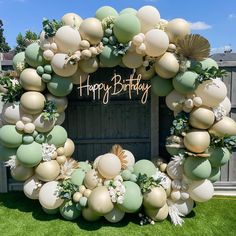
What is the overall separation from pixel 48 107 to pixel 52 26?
3.46ft

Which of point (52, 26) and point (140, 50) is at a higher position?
point (52, 26)

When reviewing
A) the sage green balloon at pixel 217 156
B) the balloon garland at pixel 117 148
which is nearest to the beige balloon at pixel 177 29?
the balloon garland at pixel 117 148

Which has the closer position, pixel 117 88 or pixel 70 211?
pixel 70 211

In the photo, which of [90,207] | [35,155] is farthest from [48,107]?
[90,207]

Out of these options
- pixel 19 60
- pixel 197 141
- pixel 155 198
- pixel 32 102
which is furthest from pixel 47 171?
pixel 197 141

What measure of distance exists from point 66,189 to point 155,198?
116 centimetres

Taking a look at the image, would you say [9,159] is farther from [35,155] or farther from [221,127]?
[221,127]

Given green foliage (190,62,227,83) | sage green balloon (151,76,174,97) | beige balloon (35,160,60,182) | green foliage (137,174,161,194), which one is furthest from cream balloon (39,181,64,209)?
green foliage (190,62,227,83)

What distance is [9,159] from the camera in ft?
13.0

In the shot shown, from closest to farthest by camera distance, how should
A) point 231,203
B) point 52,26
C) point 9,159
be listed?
1. point 52,26
2. point 9,159
3. point 231,203

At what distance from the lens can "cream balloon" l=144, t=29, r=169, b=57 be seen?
3.55 m

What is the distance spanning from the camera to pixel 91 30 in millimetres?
3631

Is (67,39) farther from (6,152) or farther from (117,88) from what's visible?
(6,152)

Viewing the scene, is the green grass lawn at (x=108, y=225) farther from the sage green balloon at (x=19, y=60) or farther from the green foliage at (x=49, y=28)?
the green foliage at (x=49, y=28)
